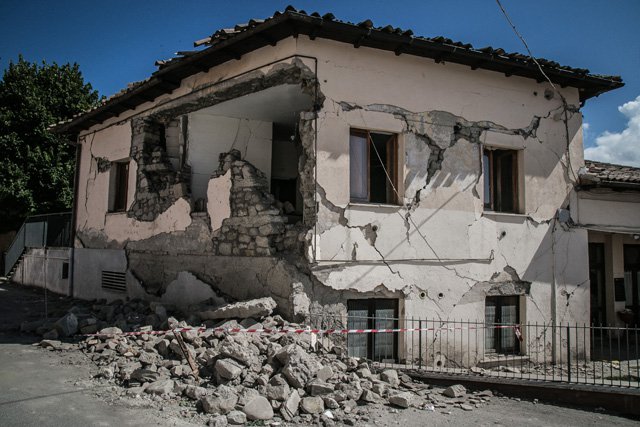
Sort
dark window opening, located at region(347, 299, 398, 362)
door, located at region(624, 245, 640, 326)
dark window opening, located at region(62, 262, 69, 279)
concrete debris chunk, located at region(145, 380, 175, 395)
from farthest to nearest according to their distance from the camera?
dark window opening, located at region(62, 262, 69, 279) < door, located at region(624, 245, 640, 326) < dark window opening, located at region(347, 299, 398, 362) < concrete debris chunk, located at region(145, 380, 175, 395)

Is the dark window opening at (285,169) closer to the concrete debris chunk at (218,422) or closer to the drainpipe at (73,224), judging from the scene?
the drainpipe at (73,224)

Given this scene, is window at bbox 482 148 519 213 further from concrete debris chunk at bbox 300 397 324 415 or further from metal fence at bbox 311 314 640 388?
concrete debris chunk at bbox 300 397 324 415

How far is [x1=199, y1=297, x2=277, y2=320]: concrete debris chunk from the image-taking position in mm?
6934

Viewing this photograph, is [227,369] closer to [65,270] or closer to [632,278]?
[65,270]

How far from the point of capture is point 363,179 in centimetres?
779

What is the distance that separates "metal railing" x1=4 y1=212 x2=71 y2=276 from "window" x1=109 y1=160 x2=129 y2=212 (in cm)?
313

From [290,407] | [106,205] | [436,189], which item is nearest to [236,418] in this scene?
[290,407]

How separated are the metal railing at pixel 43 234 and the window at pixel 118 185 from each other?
3.13 metres

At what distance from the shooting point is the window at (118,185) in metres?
11.5

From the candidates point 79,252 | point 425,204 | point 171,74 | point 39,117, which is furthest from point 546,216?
point 39,117

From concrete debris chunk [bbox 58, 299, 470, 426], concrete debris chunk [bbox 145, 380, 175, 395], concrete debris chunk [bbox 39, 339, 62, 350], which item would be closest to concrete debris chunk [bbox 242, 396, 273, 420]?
concrete debris chunk [bbox 58, 299, 470, 426]

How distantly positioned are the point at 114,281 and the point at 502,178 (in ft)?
30.9

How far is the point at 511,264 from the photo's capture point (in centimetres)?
870

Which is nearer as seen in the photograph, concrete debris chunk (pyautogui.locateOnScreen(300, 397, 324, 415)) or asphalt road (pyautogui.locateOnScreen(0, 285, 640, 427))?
asphalt road (pyautogui.locateOnScreen(0, 285, 640, 427))
